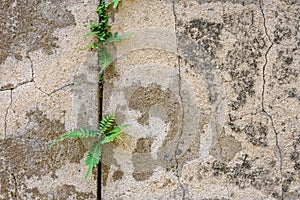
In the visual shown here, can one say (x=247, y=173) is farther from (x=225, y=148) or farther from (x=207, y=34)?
(x=207, y=34)

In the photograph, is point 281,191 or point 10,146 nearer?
point 281,191

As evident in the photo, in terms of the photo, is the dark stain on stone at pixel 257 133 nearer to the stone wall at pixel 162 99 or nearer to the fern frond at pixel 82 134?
the stone wall at pixel 162 99

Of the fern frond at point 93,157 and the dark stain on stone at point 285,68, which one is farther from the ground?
the dark stain on stone at point 285,68

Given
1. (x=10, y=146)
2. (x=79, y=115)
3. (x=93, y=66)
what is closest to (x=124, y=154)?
(x=79, y=115)

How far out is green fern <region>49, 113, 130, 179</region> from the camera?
2.40m

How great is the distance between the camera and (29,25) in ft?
8.55

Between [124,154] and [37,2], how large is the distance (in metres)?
1.18

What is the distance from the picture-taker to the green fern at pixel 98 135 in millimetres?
2402

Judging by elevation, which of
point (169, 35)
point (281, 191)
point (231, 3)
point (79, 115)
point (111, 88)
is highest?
point (231, 3)

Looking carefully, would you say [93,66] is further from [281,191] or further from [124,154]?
[281,191]

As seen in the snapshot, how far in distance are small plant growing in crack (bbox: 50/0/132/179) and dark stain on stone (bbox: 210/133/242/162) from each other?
1.95 ft

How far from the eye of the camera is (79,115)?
8.35 ft

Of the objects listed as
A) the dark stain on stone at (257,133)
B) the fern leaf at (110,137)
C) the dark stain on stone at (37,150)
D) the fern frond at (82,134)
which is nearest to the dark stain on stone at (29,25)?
the dark stain on stone at (37,150)

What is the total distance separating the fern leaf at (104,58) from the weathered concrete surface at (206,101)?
0.08 m
